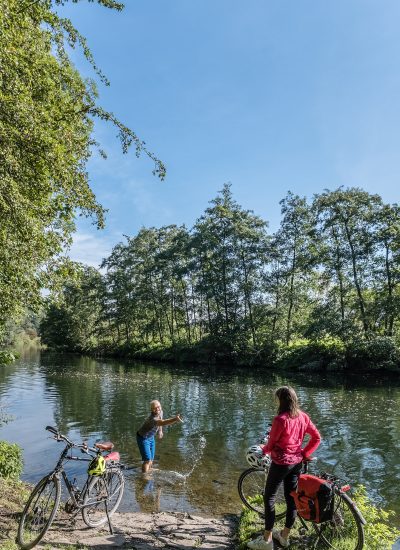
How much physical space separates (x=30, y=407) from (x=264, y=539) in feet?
54.6

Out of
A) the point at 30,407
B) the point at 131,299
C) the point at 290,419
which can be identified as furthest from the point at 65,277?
the point at 131,299

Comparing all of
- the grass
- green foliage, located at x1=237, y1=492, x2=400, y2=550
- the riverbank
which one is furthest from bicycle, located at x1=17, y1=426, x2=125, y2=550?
the riverbank

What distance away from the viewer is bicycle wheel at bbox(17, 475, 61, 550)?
5.11 meters

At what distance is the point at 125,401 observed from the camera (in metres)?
20.9

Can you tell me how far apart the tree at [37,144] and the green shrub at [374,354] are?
27.7 metres

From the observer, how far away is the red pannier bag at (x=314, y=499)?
16.4 feet

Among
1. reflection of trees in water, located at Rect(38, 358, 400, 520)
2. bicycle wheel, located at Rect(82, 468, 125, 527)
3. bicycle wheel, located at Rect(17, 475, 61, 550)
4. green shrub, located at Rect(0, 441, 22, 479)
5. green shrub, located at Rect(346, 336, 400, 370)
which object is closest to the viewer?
bicycle wheel, located at Rect(17, 475, 61, 550)

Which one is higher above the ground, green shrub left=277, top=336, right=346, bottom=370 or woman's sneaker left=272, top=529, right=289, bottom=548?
green shrub left=277, top=336, right=346, bottom=370

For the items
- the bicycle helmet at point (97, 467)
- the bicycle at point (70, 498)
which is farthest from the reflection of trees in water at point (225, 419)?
the bicycle helmet at point (97, 467)

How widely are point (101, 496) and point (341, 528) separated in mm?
3383

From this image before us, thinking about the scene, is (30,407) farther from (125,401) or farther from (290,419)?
(290,419)

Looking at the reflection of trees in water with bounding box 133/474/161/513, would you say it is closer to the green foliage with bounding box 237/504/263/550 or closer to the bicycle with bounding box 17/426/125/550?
the bicycle with bounding box 17/426/125/550

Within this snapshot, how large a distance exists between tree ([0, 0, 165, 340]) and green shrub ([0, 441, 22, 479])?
3214 mm

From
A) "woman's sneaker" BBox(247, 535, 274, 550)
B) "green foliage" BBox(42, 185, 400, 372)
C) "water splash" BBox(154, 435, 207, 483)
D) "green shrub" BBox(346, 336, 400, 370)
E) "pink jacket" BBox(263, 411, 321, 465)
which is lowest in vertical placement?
"water splash" BBox(154, 435, 207, 483)
